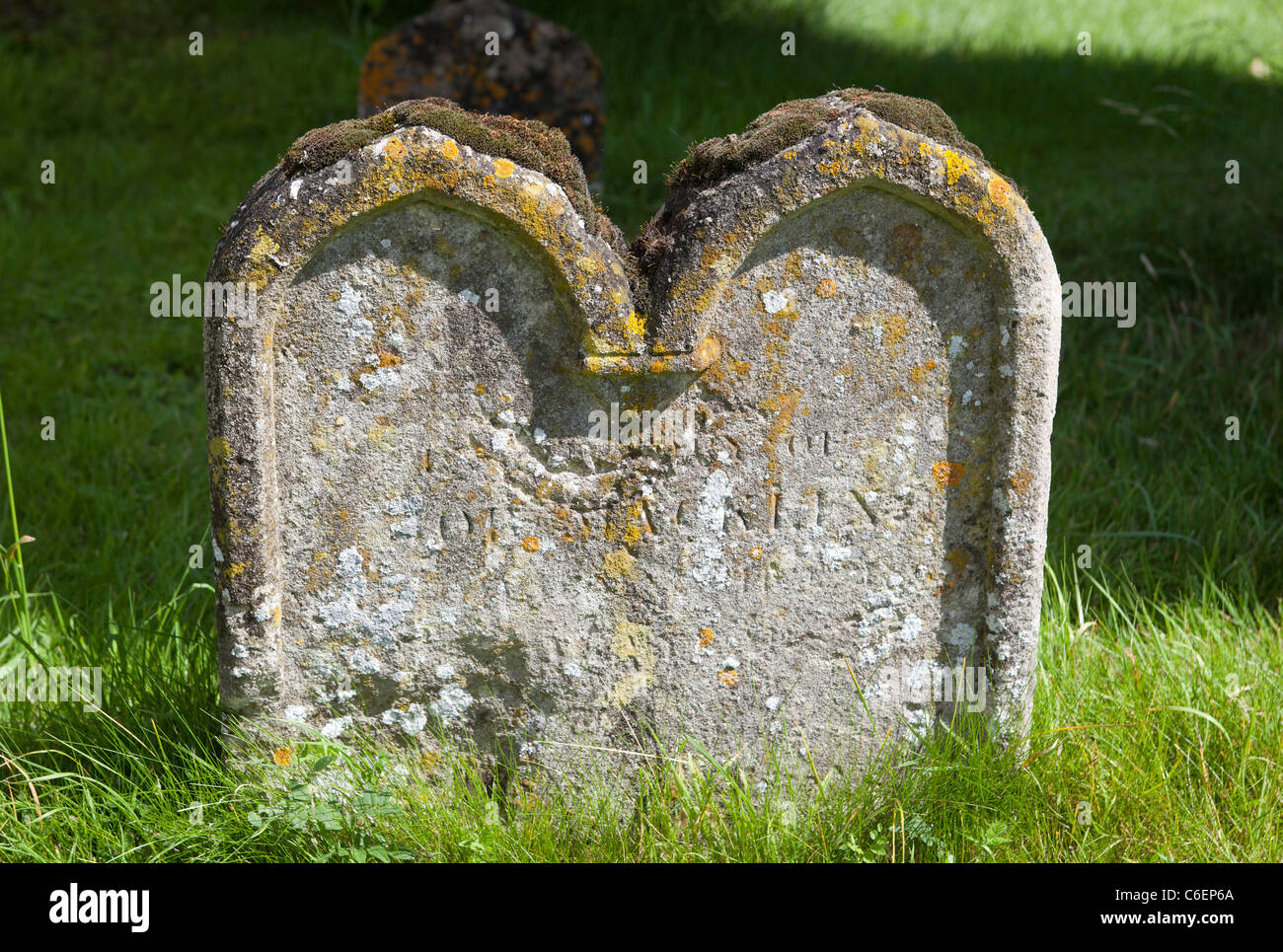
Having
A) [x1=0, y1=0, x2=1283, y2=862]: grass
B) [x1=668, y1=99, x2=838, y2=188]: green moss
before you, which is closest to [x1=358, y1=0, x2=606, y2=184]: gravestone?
[x1=0, y1=0, x2=1283, y2=862]: grass

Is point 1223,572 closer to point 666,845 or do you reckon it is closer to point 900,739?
point 900,739

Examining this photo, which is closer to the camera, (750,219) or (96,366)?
(750,219)

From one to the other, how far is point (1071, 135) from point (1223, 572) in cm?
358

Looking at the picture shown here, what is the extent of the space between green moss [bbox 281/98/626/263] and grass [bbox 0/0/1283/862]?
107 cm

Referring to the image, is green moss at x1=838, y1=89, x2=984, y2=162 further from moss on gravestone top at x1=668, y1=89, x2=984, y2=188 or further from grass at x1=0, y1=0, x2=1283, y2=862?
grass at x1=0, y1=0, x2=1283, y2=862

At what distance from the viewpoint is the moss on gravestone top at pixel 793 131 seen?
2064 millimetres

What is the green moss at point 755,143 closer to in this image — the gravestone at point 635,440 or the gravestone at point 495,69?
the gravestone at point 635,440

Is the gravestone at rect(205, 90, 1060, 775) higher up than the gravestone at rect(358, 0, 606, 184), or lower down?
lower down

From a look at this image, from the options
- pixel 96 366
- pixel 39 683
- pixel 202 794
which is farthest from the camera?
pixel 96 366

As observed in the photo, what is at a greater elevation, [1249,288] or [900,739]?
[1249,288]

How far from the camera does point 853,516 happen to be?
2.23 m

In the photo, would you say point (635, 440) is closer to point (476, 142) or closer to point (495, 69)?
point (476, 142)

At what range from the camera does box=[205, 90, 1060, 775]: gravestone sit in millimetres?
2020
